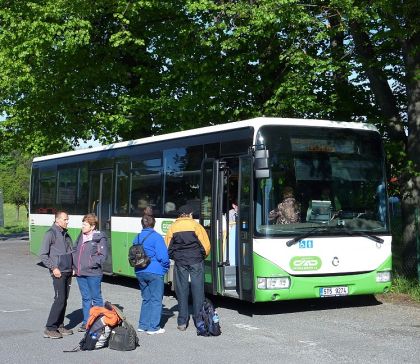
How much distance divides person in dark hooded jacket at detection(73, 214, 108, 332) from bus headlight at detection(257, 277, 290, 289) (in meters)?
2.51

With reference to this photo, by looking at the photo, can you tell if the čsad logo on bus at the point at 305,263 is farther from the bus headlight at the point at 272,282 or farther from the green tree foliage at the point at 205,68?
the green tree foliage at the point at 205,68

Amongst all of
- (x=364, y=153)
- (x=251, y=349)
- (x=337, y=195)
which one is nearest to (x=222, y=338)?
(x=251, y=349)

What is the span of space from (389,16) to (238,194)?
15.2ft

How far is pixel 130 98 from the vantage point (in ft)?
69.0

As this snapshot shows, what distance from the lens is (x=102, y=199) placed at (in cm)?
1541

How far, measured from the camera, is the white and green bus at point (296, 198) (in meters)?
10.2

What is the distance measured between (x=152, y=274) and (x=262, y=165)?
2.32 meters

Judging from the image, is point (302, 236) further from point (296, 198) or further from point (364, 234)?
point (364, 234)

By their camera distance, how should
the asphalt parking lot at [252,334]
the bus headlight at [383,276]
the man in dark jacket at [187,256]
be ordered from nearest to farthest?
the asphalt parking lot at [252,334] < the man in dark jacket at [187,256] < the bus headlight at [383,276]

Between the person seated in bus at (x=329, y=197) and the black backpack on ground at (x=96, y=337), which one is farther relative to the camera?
the person seated in bus at (x=329, y=197)

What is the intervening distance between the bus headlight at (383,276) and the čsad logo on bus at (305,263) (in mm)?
1123

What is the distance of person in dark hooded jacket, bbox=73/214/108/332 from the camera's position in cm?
875

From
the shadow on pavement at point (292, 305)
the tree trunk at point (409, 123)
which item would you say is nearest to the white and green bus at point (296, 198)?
the shadow on pavement at point (292, 305)

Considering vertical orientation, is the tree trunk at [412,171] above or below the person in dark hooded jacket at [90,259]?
above
